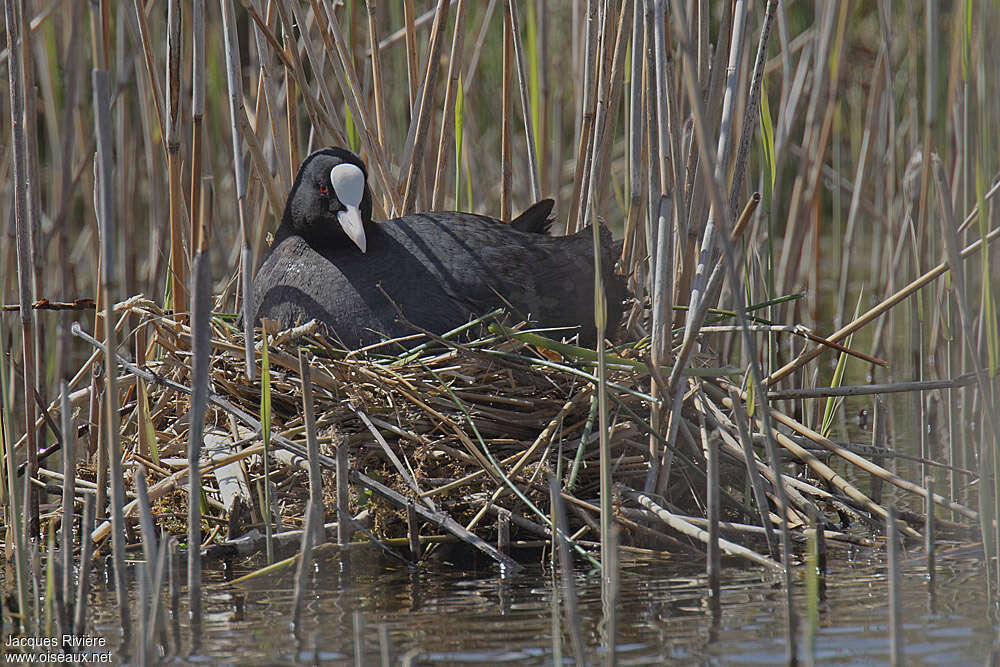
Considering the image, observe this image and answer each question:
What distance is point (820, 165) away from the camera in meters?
3.85

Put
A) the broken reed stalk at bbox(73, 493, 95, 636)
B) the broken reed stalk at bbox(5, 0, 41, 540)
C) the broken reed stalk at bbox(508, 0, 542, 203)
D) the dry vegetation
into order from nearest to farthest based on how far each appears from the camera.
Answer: the broken reed stalk at bbox(73, 493, 95, 636) → the dry vegetation → the broken reed stalk at bbox(5, 0, 41, 540) → the broken reed stalk at bbox(508, 0, 542, 203)

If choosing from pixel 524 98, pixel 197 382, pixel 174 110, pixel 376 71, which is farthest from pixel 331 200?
pixel 197 382

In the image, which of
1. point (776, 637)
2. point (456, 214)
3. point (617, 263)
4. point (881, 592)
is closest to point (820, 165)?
point (617, 263)

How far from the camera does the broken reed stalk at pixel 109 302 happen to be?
6.47 feet

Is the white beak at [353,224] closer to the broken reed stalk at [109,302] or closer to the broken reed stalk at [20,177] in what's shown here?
the broken reed stalk at [20,177]

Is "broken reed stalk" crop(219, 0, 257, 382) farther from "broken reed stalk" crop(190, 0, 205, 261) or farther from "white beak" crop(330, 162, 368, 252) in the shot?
"white beak" crop(330, 162, 368, 252)

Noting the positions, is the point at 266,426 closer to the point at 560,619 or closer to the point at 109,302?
the point at 109,302

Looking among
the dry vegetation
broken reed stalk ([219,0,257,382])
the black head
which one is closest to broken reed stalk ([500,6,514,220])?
the dry vegetation

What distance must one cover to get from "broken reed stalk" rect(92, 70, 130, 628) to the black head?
1203mm

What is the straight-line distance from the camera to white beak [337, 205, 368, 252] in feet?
10.7

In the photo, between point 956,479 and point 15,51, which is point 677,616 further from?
point 15,51

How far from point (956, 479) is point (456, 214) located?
4.84 ft

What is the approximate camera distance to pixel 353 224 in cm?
329

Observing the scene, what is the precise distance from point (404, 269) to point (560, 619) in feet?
4.15
